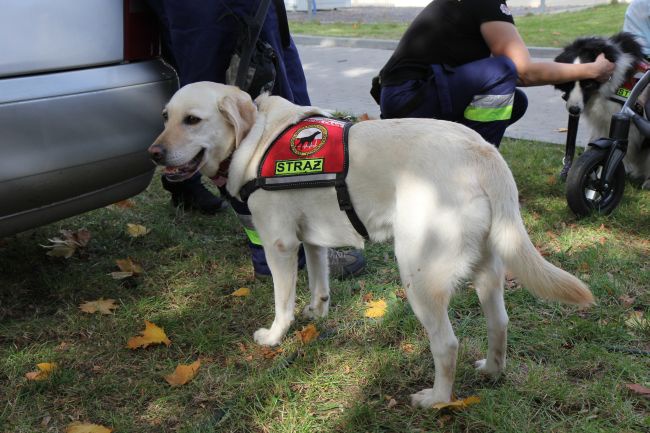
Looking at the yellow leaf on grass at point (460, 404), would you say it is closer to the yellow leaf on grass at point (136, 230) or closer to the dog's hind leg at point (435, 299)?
the dog's hind leg at point (435, 299)

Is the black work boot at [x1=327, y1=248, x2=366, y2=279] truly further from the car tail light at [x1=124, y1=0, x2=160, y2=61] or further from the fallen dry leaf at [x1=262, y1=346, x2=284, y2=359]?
the car tail light at [x1=124, y1=0, x2=160, y2=61]

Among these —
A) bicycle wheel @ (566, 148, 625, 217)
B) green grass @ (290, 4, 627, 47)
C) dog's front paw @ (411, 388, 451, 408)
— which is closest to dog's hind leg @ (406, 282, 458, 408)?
dog's front paw @ (411, 388, 451, 408)

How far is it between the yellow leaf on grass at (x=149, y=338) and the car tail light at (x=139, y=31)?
1.27 m

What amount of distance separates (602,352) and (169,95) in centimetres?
229

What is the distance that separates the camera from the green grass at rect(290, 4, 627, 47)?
973 centimetres

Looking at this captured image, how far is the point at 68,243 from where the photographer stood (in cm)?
373

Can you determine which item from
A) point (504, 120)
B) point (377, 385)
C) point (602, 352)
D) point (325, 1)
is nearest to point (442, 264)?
point (377, 385)


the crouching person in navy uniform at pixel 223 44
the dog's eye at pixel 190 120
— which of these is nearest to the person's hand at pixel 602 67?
the crouching person in navy uniform at pixel 223 44

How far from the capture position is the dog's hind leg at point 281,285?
108 inches

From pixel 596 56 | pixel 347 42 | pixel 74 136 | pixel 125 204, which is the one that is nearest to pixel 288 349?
pixel 74 136

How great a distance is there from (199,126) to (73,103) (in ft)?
1.82

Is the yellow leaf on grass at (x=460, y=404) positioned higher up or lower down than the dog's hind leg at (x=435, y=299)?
lower down

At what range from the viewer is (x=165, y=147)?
8.48 feet

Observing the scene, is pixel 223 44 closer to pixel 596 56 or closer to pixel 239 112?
pixel 239 112
